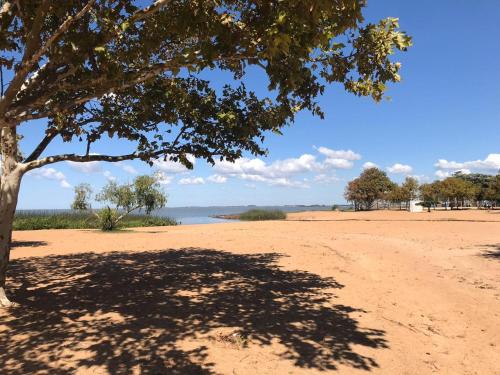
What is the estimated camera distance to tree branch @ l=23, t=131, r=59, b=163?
30.9 ft

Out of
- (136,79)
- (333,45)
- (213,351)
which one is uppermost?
(333,45)

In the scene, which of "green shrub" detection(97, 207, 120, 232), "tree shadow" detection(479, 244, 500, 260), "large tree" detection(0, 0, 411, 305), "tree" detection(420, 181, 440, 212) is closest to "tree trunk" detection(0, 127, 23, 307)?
"large tree" detection(0, 0, 411, 305)

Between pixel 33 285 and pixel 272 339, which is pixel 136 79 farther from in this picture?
pixel 33 285

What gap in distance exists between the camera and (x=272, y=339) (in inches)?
251

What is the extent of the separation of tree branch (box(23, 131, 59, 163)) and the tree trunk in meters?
0.52

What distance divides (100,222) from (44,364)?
83.5 feet

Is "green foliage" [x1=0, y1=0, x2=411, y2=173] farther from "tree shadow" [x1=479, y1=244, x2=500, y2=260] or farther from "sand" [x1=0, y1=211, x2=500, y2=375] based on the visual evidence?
"tree shadow" [x1=479, y1=244, x2=500, y2=260]

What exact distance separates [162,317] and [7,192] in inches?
161

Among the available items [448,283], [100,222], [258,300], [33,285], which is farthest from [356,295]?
[100,222]

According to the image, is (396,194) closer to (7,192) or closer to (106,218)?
(106,218)

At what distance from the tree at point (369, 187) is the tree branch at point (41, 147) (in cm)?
7413

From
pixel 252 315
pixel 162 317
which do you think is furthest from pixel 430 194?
pixel 162 317

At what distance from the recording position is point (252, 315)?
25.1 ft

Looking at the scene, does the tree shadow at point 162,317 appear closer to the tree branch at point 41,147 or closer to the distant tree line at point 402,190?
the tree branch at point 41,147
